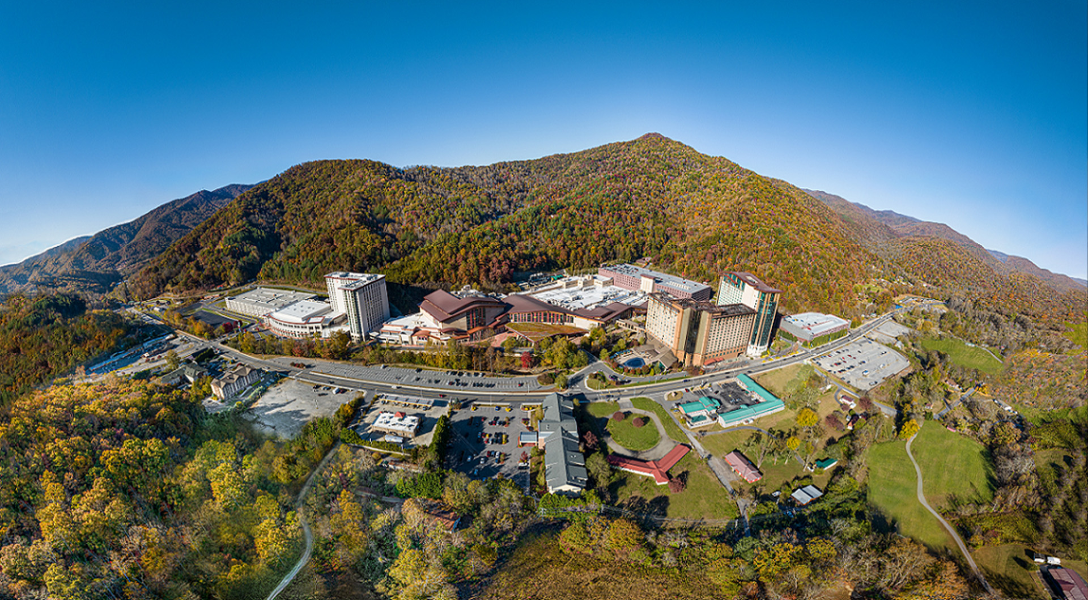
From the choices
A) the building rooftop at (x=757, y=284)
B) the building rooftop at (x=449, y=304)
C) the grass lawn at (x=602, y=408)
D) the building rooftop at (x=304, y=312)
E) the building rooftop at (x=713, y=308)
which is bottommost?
the grass lawn at (x=602, y=408)

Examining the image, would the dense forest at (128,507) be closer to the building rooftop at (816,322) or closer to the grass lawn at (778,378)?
the grass lawn at (778,378)

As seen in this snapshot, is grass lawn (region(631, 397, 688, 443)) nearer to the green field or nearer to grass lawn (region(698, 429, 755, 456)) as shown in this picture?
grass lawn (region(698, 429, 755, 456))

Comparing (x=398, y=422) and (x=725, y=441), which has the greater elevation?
(x=398, y=422)

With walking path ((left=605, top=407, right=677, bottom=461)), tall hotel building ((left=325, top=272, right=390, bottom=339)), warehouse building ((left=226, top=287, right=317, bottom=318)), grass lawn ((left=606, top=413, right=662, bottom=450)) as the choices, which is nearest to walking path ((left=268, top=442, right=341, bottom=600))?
walking path ((left=605, top=407, right=677, bottom=461))

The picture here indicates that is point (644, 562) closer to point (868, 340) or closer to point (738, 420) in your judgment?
point (738, 420)

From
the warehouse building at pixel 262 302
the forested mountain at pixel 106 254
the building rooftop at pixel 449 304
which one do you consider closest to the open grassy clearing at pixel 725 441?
the building rooftop at pixel 449 304

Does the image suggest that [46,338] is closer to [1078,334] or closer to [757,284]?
[757,284]

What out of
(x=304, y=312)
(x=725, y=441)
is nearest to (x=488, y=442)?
(x=725, y=441)
